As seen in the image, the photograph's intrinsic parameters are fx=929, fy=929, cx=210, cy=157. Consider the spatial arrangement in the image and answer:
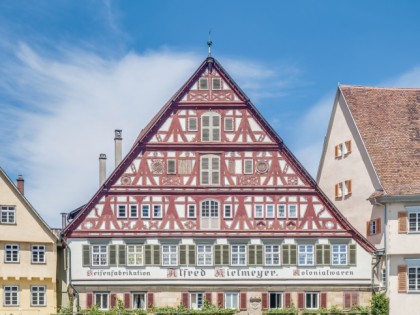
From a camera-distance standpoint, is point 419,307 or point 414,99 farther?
point 414,99

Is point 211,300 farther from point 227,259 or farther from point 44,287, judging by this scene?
point 44,287

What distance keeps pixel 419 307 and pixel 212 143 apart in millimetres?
14065

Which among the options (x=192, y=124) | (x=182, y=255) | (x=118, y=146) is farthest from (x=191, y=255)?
(x=118, y=146)

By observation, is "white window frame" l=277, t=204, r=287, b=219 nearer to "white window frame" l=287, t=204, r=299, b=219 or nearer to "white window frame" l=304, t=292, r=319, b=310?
"white window frame" l=287, t=204, r=299, b=219

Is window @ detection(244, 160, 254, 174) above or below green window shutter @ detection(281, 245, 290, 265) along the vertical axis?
above

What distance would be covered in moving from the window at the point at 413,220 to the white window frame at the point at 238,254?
8950mm

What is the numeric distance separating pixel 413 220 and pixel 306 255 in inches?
240

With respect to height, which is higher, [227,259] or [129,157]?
[129,157]

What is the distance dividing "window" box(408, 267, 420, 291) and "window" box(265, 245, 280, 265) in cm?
706

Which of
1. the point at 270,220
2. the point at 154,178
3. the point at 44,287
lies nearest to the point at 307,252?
the point at 270,220

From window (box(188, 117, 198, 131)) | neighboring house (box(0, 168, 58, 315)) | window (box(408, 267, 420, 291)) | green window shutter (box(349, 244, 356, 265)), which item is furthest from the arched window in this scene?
window (box(408, 267, 420, 291))

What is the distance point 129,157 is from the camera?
166 feet

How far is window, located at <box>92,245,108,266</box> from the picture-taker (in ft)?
165

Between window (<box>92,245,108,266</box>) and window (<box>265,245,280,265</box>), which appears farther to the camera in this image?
window (<box>265,245,280,265</box>)
